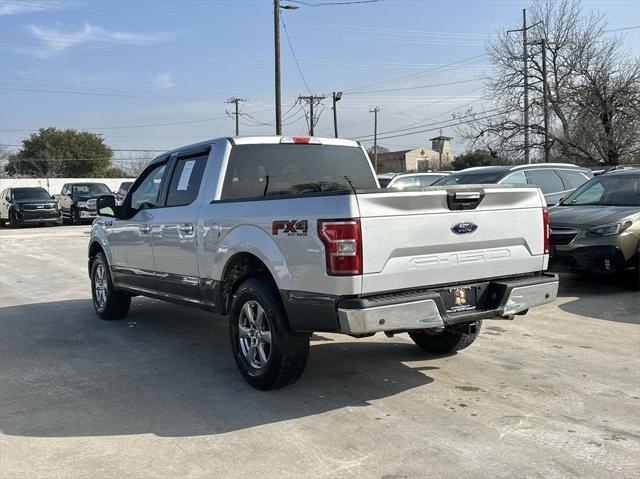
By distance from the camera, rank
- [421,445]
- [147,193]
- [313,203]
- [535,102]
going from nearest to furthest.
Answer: [421,445]
[313,203]
[147,193]
[535,102]

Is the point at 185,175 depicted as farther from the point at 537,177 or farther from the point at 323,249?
the point at 537,177

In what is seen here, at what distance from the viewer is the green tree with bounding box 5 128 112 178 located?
67.6 meters

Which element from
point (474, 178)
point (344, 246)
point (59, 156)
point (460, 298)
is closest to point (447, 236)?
point (460, 298)

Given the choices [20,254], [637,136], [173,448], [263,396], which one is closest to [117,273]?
[263,396]

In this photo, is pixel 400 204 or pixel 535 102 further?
pixel 535 102

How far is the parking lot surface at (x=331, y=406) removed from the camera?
3562mm

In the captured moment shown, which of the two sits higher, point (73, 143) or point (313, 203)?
point (73, 143)

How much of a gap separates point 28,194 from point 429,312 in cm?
2562

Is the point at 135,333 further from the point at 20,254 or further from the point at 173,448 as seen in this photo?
the point at 20,254

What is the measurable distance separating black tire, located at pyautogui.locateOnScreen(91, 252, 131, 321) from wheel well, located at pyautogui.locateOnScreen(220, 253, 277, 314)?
277 centimetres

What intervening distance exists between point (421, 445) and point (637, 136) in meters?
29.4

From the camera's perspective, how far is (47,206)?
2512 centimetres

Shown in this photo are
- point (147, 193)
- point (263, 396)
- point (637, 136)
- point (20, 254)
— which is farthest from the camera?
point (637, 136)

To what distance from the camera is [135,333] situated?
693 cm
